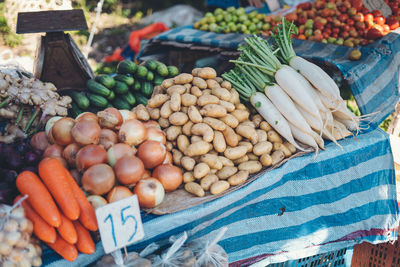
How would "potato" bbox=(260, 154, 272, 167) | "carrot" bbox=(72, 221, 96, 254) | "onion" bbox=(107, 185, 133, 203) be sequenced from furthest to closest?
"potato" bbox=(260, 154, 272, 167) < "onion" bbox=(107, 185, 133, 203) < "carrot" bbox=(72, 221, 96, 254)

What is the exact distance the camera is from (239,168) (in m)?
2.09

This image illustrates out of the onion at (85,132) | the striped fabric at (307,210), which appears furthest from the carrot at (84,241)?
the onion at (85,132)

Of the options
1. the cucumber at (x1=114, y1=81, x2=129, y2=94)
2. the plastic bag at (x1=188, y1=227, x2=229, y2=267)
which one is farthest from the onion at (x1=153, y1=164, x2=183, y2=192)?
the cucumber at (x1=114, y1=81, x2=129, y2=94)

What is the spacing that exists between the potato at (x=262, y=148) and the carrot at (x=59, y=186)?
4.10 feet

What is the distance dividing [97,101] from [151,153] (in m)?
1.15

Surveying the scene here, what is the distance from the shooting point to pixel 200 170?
6.30ft

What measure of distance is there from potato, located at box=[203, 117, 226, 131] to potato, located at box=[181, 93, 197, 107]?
0.57ft

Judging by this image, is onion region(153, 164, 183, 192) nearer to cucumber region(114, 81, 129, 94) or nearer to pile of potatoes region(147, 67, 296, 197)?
pile of potatoes region(147, 67, 296, 197)

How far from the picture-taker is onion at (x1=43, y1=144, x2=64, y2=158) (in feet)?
5.81

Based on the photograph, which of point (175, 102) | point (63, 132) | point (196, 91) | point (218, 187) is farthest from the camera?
point (196, 91)

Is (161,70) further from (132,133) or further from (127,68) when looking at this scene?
(132,133)

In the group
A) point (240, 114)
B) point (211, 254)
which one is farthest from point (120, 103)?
point (211, 254)

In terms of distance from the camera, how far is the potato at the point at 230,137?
2.12 m

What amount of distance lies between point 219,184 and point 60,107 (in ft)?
4.43
